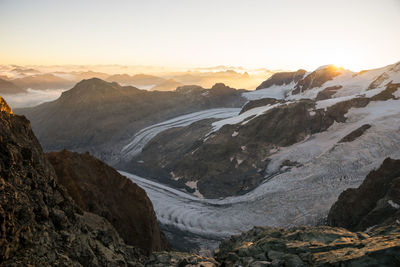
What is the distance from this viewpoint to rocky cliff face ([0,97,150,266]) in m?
9.80

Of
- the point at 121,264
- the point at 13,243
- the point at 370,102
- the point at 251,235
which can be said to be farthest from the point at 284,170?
the point at 13,243

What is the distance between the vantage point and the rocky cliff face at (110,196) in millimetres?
20922

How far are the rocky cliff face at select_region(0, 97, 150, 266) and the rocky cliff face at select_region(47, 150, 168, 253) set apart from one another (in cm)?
596

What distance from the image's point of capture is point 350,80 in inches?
4227

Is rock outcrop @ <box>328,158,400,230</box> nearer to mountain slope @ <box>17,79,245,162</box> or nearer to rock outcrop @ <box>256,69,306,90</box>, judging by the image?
mountain slope @ <box>17,79,245,162</box>

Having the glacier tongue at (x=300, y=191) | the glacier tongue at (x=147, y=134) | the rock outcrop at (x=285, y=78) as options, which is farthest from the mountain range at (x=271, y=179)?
the rock outcrop at (x=285, y=78)

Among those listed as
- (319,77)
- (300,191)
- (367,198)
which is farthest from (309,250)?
(319,77)

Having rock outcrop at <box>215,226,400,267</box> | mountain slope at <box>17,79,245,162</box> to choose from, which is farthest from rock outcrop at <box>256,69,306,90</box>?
rock outcrop at <box>215,226,400,267</box>

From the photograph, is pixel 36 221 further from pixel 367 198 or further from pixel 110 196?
pixel 367 198

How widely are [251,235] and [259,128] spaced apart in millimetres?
46411

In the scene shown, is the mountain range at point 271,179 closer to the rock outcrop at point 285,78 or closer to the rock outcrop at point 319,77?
the rock outcrop at point 319,77

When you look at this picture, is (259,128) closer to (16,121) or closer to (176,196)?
(176,196)

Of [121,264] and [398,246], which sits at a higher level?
[398,246]

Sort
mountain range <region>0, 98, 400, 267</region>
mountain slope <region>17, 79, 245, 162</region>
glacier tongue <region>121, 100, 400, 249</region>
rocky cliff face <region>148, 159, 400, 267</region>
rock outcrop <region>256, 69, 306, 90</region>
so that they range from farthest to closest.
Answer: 1. rock outcrop <region>256, 69, 306, 90</region>
2. mountain slope <region>17, 79, 245, 162</region>
3. glacier tongue <region>121, 100, 400, 249</region>
4. rocky cliff face <region>148, 159, 400, 267</region>
5. mountain range <region>0, 98, 400, 267</region>
